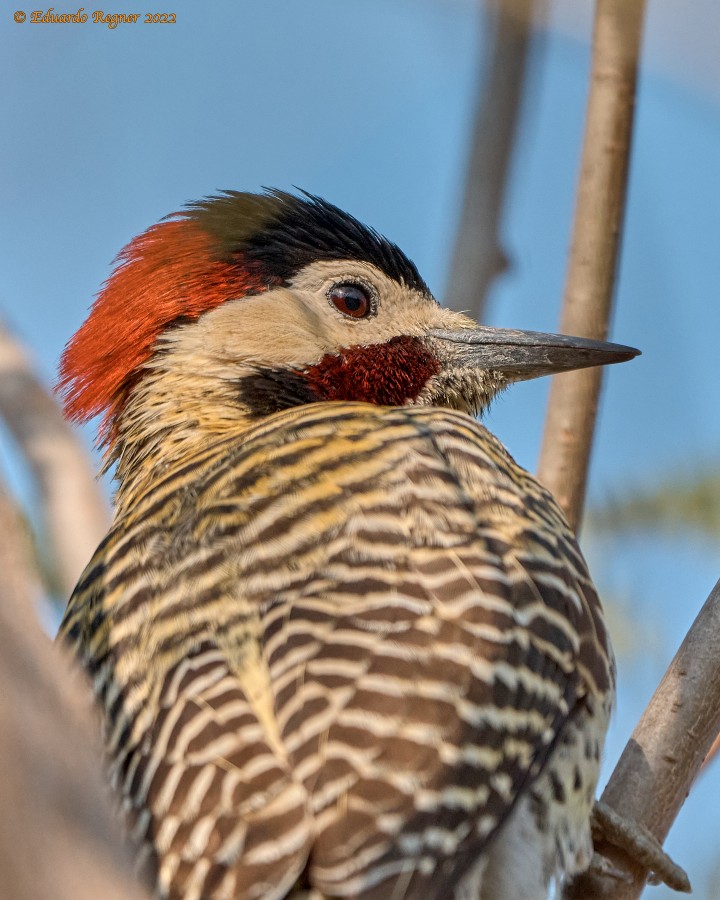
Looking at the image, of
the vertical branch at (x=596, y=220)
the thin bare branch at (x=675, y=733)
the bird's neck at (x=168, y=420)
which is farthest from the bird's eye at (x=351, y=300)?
the thin bare branch at (x=675, y=733)

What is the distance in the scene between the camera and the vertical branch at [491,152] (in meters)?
4.16

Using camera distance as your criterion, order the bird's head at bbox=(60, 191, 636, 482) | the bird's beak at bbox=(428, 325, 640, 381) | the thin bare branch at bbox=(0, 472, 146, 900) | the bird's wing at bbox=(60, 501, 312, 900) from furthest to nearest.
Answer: the bird's head at bbox=(60, 191, 636, 482), the bird's beak at bbox=(428, 325, 640, 381), the bird's wing at bbox=(60, 501, 312, 900), the thin bare branch at bbox=(0, 472, 146, 900)

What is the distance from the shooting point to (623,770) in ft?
9.86

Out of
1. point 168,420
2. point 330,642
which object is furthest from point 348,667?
point 168,420

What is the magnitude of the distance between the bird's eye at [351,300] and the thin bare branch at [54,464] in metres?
1.05

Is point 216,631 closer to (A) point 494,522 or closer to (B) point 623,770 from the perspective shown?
(A) point 494,522

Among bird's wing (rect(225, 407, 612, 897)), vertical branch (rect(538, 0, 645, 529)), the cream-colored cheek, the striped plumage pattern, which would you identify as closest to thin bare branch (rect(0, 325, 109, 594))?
the cream-colored cheek

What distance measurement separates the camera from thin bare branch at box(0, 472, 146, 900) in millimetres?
1191

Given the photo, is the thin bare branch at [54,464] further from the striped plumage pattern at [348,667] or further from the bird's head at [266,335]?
the striped plumage pattern at [348,667]

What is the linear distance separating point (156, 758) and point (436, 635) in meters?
0.64

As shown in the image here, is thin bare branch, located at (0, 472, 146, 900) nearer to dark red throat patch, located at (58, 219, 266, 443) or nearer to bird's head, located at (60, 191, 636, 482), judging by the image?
bird's head, located at (60, 191, 636, 482)

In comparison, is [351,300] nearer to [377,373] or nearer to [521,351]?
[377,373]

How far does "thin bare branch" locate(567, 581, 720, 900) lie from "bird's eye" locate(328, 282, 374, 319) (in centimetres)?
167

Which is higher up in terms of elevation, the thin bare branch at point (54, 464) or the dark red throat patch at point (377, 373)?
the dark red throat patch at point (377, 373)
